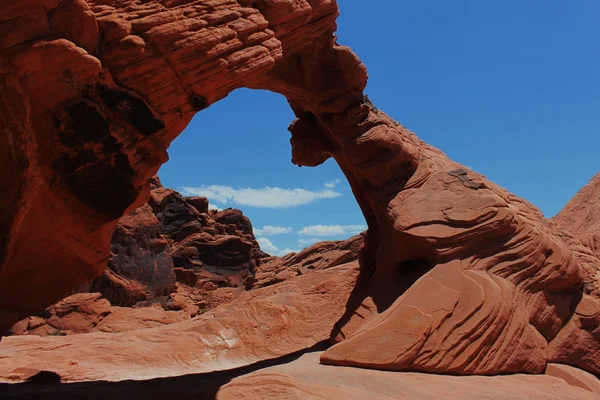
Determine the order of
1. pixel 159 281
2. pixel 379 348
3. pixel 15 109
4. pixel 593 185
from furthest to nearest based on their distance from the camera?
pixel 159 281
pixel 593 185
pixel 379 348
pixel 15 109

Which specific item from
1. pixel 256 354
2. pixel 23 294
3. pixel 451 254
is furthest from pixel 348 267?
pixel 23 294

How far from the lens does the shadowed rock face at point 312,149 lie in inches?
209

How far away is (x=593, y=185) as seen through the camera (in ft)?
50.6

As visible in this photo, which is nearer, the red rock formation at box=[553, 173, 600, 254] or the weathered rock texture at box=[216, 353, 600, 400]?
the weathered rock texture at box=[216, 353, 600, 400]

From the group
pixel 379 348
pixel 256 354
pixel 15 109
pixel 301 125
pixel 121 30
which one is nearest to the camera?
pixel 15 109

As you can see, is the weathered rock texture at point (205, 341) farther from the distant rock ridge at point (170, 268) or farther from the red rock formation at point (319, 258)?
the red rock formation at point (319, 258)

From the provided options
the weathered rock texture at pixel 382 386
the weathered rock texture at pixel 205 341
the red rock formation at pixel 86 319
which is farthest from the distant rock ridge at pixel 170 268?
the weathered rock texture at pixel 382 386

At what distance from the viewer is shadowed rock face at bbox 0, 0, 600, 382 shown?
5.32 metres

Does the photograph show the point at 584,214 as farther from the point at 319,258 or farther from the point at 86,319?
the point at 86,319

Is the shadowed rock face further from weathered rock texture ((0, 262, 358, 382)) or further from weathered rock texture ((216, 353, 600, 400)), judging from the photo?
weathered rock texture ((0, 262, 358, 382))

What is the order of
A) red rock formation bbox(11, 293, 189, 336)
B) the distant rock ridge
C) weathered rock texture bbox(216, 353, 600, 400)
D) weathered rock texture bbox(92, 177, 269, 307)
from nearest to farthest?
weathered rock texture bbox(216, 353, 600, 400) < red rock formation bbox(11, 293, 189, 336) < the distant rock ridge < weathered rock texture bbox(92, 177, 269, 307)

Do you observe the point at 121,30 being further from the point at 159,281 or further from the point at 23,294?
the point at 159,281

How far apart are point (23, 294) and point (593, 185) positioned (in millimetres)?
15240

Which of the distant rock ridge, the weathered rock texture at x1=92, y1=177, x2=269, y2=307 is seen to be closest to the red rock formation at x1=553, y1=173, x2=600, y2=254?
the distant rock ridge
